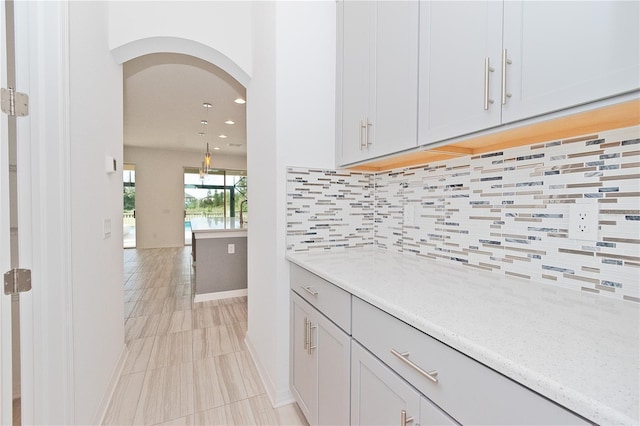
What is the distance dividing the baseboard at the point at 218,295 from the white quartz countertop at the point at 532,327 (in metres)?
2.85

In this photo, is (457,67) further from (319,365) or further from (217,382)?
(217,382)

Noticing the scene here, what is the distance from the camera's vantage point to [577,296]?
3.07 feet

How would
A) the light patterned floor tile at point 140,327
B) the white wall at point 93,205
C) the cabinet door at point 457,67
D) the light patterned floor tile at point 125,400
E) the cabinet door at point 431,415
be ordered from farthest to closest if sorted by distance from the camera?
the light patterned floor tile at point 140,327
the light patterned floor tile at point 125,400
the white wall at point 93,205
the cabinet door at point 457,67
the cabinet door at point 431,415

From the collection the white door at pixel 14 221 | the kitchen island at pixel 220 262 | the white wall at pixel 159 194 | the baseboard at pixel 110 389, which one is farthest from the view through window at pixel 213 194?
the white door at pixel 14 221

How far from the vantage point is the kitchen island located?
3.66m

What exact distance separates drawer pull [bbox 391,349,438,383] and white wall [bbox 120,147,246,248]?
27.9 ft

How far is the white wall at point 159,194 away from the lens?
308 inches

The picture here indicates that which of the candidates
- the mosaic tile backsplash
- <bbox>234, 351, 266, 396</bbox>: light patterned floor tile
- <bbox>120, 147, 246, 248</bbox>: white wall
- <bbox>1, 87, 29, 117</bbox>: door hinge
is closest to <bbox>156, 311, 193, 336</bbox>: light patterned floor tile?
<bbox>234, 351, 266, 396</bbox>: light patterned floor tile

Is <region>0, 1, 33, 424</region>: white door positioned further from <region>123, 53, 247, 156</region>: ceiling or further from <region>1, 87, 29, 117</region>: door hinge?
<region>123, 53, 247, 156</region>: ceiling

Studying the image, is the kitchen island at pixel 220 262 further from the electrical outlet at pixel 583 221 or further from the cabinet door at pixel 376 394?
the electrical outlet at pixel 583 221

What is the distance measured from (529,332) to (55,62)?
1.95 m

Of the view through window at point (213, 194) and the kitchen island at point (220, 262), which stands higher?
the view through window at point (213, 194)

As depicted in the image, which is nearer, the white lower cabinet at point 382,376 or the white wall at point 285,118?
the white lower cabinet at point 382,376

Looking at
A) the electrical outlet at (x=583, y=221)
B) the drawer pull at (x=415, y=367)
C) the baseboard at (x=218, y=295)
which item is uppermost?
the electrical outlet at (x=583, y=221)
